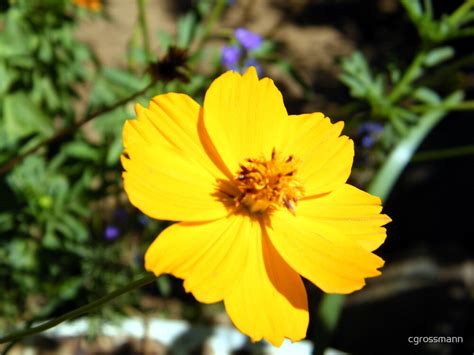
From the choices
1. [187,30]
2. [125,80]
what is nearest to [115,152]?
[125,80]

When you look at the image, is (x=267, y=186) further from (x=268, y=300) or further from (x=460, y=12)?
(x=460, y=12)

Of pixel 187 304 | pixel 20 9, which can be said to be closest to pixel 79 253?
pixel 20 9

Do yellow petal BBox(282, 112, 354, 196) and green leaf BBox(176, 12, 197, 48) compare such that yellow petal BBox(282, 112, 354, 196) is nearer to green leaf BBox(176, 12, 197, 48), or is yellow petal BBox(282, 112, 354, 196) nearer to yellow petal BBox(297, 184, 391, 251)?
yellow petal BBox(297, 184, 391, 251)

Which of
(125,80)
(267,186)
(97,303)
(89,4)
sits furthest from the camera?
(89,4)

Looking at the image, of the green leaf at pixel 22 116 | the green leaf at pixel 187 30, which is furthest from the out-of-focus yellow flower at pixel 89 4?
the green leaf at pixel 187 30

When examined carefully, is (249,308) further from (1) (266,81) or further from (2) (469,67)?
(2) (469,67)

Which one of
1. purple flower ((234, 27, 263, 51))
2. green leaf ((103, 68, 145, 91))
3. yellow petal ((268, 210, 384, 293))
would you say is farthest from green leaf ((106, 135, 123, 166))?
yellow petal ((268, 210, 384, 293))
